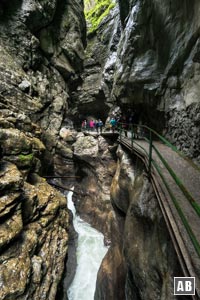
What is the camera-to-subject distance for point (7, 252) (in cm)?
506

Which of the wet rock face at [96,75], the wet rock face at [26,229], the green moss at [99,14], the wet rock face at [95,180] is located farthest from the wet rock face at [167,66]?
the green moss at [99,14]

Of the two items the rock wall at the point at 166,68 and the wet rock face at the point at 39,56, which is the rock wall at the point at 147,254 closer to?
the rock wall at the point at 166,68

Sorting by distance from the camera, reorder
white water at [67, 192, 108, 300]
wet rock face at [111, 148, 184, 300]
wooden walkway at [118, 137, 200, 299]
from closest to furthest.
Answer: wooden walkway at [118, 137, 200, 299] < wet rock face at [111, 148, 184, 300] < white water at [67, 192, 108, 300]

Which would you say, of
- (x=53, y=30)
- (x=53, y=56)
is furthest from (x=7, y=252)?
(x=53, y=30)

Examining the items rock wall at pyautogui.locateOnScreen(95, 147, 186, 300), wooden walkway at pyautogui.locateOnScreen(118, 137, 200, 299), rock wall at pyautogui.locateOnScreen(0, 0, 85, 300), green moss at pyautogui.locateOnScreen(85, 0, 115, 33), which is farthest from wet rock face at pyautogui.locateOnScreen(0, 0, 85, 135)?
wooden walkway at pyautogui.locateOnScreen(118, 137, 200, 299)

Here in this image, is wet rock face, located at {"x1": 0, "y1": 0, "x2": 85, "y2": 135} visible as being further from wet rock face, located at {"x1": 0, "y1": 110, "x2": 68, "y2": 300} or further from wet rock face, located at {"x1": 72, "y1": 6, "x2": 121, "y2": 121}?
wet rock face, located at {"x1": 0, "y1": 110, "x2": 68, "y2": 300}

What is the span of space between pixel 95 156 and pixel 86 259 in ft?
26.4

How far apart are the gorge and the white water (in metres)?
0.52

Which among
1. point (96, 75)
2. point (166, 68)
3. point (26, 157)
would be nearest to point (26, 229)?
point (26, 157)

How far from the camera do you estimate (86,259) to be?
39.4 feet

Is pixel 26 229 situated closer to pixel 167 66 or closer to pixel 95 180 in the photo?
pixel 95 180

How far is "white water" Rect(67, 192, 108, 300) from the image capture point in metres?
9.95

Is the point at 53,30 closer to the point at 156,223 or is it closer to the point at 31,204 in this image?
the point at 31,204

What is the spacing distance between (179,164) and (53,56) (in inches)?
888
